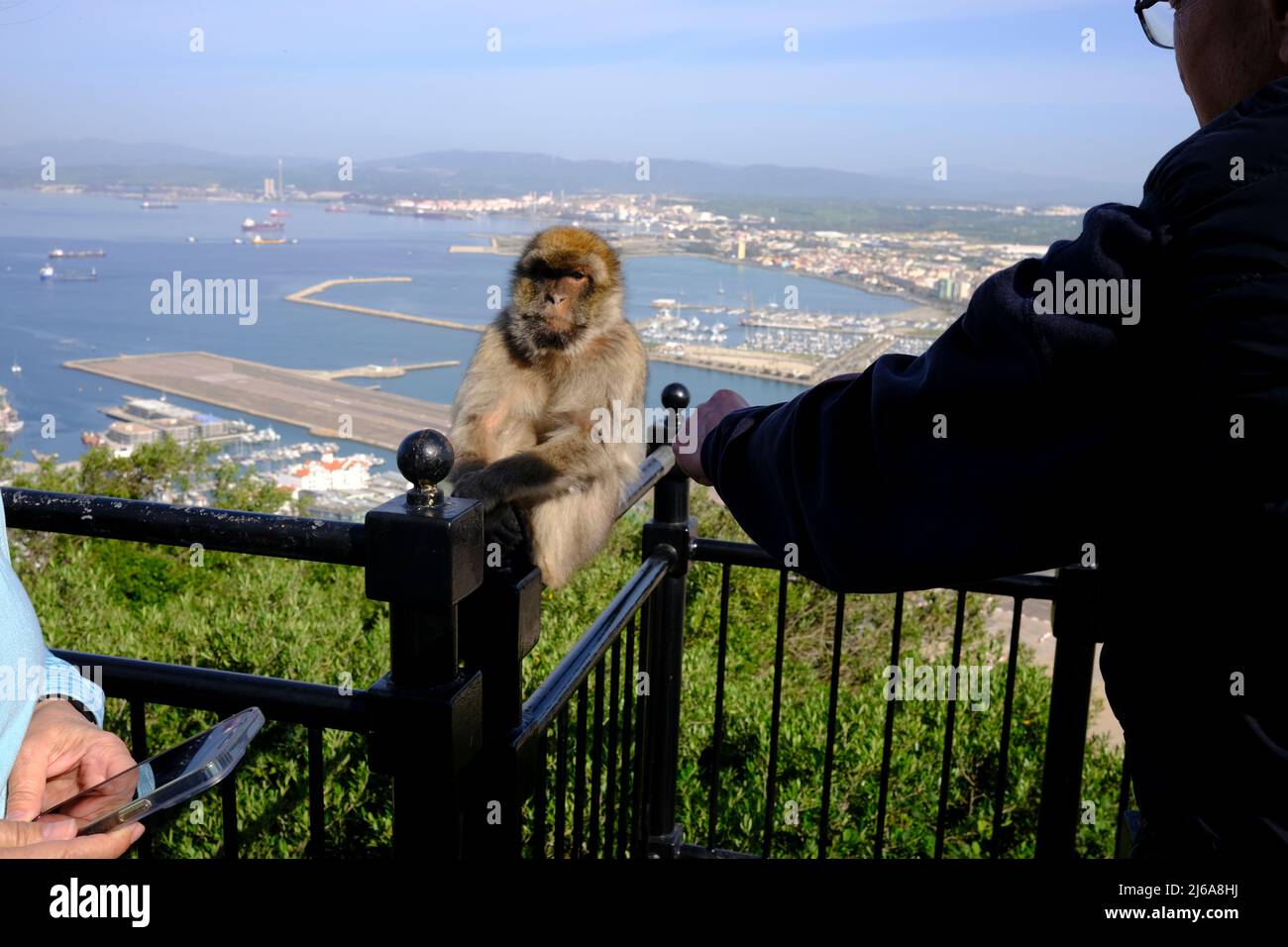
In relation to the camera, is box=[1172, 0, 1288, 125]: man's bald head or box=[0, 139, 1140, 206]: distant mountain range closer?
box=[1172, 0, 1288, 125]: man's bald head

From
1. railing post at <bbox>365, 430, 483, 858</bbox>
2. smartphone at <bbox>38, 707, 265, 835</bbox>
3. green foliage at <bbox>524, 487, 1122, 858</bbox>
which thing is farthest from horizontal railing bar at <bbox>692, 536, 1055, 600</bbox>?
smartphone at <bbox>38, 707, 265, 835</bbox>

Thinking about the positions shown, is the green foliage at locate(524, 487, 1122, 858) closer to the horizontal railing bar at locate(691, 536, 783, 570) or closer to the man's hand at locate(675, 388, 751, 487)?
the horizontal railing bar at locate(691, 536, 783, 570)

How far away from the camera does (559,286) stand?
3.92m

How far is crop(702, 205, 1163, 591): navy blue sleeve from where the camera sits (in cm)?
109

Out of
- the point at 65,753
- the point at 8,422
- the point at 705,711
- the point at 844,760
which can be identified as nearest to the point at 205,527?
the point at 65,753

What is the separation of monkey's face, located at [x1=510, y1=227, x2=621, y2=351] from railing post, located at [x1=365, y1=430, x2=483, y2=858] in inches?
89.4

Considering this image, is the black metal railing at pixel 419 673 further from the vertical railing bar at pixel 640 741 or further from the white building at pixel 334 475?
the white building at pixel 334 475

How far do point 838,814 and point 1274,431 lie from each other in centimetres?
441

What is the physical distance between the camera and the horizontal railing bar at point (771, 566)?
277 centimetres

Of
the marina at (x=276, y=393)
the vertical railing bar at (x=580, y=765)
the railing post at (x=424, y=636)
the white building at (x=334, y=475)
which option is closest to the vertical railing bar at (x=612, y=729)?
the vertical railing bar at (x=580, y=765)

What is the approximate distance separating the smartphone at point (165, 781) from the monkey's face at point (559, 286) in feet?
8.70

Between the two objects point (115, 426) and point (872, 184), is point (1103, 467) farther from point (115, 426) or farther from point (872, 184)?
point (872, 184)

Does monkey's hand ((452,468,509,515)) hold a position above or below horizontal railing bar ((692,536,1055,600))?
above
